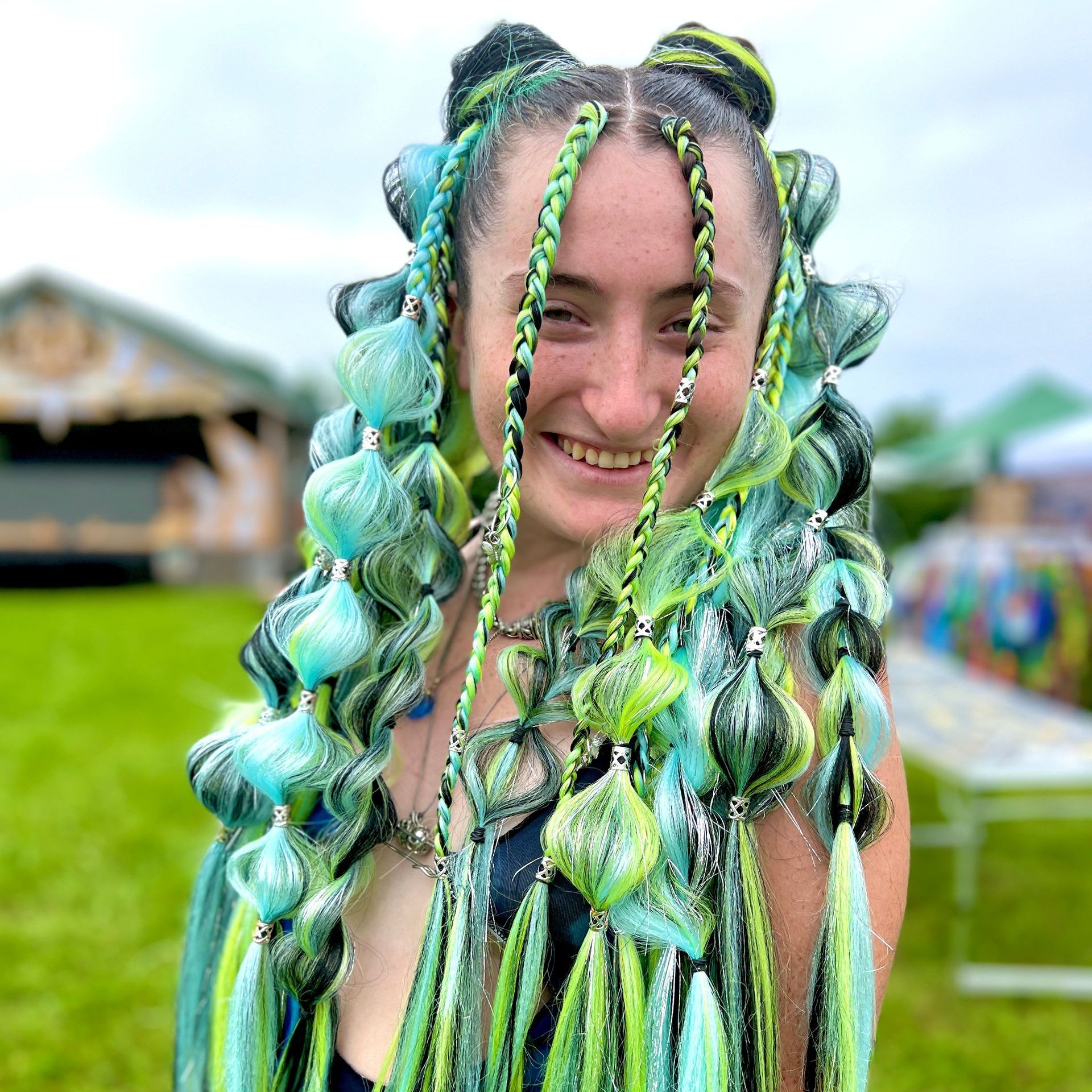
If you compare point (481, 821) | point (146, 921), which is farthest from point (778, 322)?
point (146, 921)

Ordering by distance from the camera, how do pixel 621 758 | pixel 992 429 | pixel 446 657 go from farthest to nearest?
pixel 992 429 < pixel 446 657 < pixel 621 758

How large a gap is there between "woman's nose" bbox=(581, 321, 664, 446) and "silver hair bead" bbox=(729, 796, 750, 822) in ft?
1.27

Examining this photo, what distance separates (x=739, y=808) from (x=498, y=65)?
91 cm

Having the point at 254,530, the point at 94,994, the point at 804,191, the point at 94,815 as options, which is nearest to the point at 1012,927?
Result: the point at 94,994

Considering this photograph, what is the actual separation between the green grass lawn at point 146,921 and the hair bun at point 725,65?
2.66 m

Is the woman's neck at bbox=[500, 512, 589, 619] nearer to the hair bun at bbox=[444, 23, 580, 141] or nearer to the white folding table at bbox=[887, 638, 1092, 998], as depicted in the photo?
the hair bun at bbox=[444, 23, 580, 141]

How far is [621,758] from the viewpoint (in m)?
0.98

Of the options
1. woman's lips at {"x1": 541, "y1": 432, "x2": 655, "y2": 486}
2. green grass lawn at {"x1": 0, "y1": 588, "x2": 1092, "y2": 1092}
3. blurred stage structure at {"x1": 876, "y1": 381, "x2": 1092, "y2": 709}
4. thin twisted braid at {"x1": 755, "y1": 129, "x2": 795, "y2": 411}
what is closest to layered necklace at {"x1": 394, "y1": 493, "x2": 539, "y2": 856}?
woman's lips at {"x1": 541, "y1": 432, "x2": 655, "y2": 486}

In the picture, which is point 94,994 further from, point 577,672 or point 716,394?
point 716,394

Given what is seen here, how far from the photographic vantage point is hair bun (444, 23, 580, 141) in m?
1.19

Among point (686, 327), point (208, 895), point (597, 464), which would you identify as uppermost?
point (686, 327)

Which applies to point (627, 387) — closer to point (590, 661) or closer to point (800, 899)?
point (590, 661)

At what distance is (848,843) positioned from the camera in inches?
38.1

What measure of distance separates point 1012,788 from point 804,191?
500 cm
